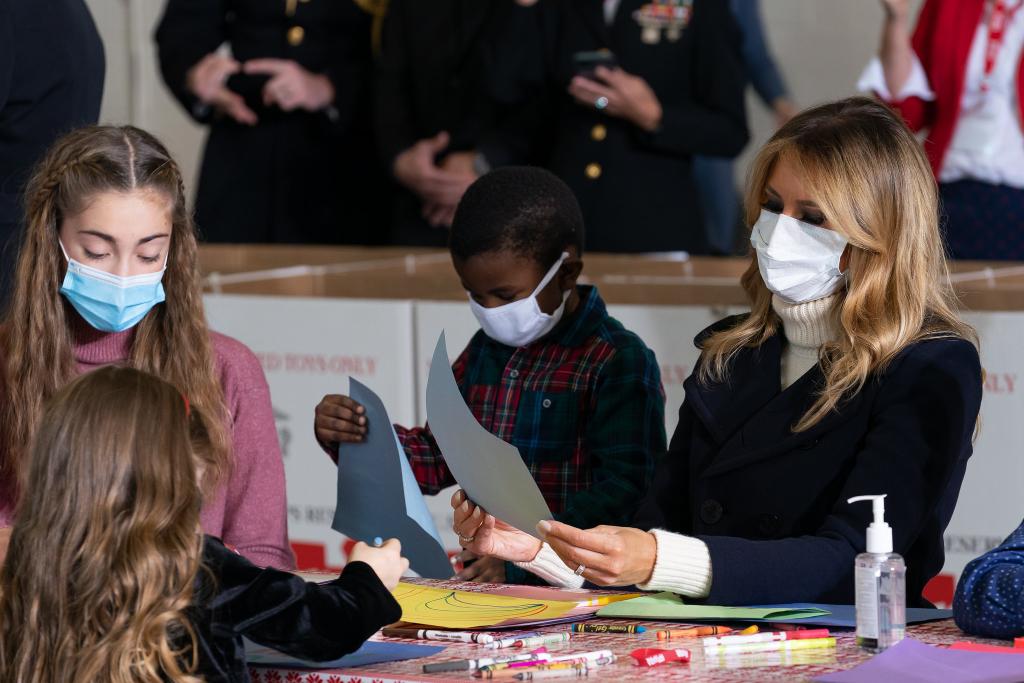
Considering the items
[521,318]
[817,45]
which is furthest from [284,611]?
[817,45]

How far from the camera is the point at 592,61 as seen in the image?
539 centimetres

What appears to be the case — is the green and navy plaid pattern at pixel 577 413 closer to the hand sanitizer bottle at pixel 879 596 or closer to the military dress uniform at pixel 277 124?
the hand sanitizer bottle at pixel 879 596

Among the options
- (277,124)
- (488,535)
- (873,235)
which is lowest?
(488,535)

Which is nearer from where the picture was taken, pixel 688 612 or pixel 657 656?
pixel 657 656

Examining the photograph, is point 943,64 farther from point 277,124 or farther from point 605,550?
point 605,550

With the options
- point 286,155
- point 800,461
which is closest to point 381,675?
point 800,461

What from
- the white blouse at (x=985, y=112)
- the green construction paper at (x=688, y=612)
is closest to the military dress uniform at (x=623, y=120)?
the white blouse at (x=985, y=112)

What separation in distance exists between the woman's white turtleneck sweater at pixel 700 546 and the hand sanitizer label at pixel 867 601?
290 millimetres

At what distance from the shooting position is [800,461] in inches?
105

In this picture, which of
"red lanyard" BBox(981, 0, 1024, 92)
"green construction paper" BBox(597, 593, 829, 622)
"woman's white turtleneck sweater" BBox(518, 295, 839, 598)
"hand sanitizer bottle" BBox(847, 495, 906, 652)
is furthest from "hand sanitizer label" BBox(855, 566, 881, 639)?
"red lanyard" BBox(981, 0, 1024, 92)

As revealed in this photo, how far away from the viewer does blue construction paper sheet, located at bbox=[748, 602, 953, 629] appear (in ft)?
7.70

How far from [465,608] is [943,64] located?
3192 mm

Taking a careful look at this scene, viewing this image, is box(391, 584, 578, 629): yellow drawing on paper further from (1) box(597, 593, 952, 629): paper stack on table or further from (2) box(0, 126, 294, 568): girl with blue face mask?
(2) box(0, 126, 294, 568): girl with blue face mask

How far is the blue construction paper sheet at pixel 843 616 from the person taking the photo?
235cm
